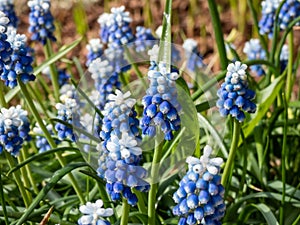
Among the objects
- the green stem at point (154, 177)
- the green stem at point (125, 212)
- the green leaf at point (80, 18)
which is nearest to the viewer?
the green stem at point (125, 212)

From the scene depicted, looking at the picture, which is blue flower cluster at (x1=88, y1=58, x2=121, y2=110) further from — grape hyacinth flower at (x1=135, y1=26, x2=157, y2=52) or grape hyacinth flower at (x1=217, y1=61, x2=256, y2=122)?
grape hyacinth flower at (x1=217, y1=61, x2=256, y2=122)

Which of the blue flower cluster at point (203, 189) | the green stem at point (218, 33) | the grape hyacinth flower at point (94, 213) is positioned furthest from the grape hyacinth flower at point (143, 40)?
the grape hyacinth flower at point (94, 213)

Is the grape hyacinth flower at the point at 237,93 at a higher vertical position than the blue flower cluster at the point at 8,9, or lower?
lower

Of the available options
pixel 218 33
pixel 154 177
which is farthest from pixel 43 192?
pixel 218 33

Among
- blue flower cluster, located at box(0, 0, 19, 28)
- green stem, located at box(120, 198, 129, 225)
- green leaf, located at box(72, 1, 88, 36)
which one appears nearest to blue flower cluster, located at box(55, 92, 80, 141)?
green stem, located at box(120, 198, 129, 225)

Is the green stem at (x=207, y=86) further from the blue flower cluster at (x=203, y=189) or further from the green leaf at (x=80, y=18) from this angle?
the green leaf at (x=80, y=18)

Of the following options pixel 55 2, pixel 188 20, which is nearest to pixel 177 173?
pixel 188 20

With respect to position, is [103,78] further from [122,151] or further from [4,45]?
[122,151]
